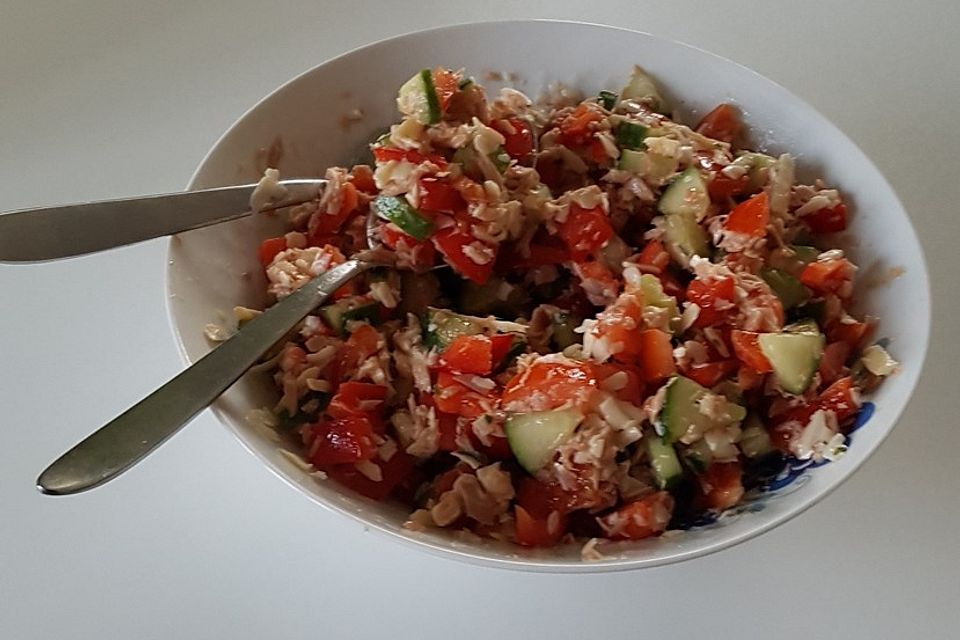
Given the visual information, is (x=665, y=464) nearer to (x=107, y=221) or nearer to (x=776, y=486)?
(x=776, y=486)

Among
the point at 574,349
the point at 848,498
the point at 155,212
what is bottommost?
the point at 848,498

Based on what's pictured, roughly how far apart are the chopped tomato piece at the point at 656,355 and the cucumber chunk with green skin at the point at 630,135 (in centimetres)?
37

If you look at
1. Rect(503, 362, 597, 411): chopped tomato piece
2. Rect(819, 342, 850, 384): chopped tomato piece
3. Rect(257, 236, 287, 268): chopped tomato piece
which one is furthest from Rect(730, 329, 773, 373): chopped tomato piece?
Rect(257, 236, 287, 268): chopped tomato piece

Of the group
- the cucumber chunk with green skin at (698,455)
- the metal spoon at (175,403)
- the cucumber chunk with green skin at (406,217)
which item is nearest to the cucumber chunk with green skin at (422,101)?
the cucumber chunk with green skin at (406,217)

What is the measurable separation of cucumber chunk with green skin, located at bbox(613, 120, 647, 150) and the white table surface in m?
0.63

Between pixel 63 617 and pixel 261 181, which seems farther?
pixel 261 181

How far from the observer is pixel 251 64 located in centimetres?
194

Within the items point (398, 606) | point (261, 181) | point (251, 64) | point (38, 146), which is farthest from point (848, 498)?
point (38, 146)

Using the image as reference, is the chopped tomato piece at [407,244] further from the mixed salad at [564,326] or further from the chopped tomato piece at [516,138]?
the chopped tomato piece at [516,138]

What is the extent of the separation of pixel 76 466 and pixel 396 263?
0.54 metres

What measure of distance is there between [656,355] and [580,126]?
0.47m

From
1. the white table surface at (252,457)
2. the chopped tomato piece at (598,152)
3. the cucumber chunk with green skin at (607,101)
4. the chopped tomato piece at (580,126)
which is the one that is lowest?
the white table surface at (252,457)

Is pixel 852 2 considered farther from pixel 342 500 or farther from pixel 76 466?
pixel 76 466

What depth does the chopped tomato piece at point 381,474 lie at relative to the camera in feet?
3.95
